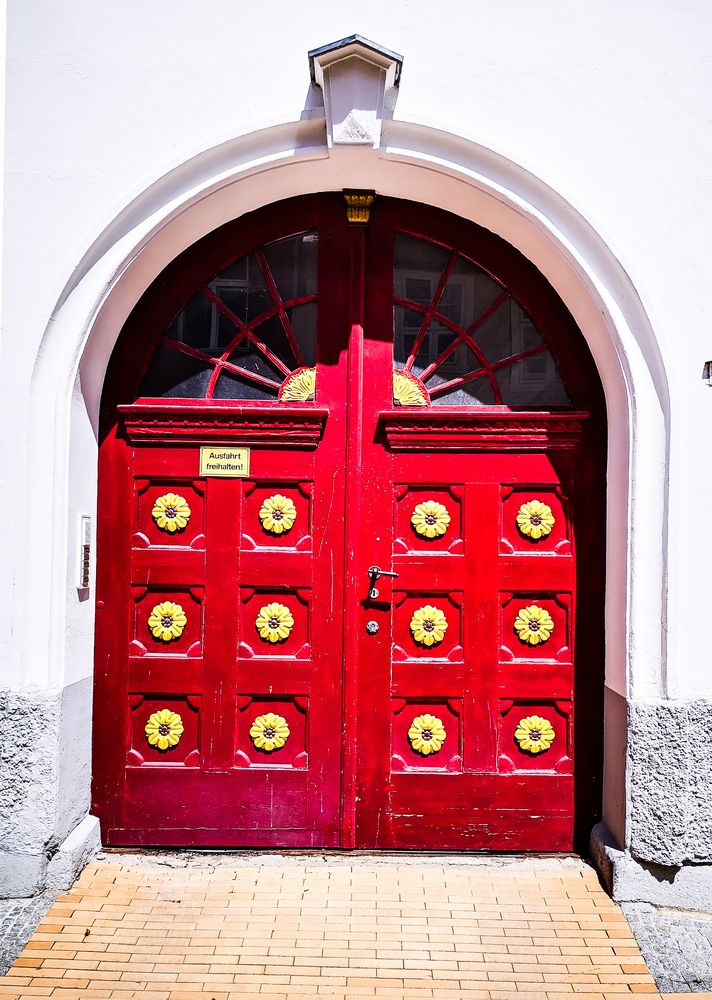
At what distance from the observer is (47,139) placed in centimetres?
383

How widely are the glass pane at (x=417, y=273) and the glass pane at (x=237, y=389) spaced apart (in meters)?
0.89

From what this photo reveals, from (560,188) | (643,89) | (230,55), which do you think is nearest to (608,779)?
(560,188)

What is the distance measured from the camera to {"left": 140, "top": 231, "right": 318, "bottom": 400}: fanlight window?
4.29 meters

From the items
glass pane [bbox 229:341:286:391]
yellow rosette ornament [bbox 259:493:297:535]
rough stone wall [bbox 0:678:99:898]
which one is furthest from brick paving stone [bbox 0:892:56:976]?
glass pane [bbox 229:341:286:391]

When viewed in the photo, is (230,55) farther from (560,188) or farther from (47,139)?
(560,188)

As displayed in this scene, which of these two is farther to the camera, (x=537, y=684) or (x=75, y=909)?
(x=537, y=684)

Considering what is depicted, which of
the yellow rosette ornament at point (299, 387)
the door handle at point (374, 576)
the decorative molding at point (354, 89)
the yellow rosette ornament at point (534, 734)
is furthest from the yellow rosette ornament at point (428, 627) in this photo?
the decorative molding at point (354, 89)

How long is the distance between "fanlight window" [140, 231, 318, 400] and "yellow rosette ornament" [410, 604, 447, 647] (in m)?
1.33

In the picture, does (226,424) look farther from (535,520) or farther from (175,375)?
(535,520)

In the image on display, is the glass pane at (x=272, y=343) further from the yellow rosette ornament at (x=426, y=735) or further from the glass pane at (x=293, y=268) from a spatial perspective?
the yellow rosette ornament at (x=426, y=735)

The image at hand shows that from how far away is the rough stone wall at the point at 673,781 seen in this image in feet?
12.4

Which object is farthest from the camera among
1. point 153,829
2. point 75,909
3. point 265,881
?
point 153,829

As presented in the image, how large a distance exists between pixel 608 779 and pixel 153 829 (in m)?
2.41

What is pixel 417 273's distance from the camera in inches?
171
